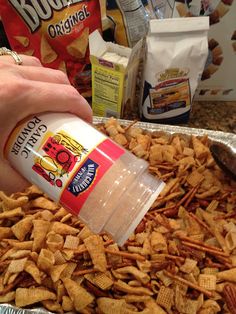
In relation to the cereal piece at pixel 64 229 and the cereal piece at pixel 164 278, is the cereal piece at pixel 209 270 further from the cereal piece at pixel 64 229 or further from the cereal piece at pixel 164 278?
the cereal piece at pixel 64 229

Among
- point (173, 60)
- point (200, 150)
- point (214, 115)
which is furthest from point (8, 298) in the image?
point (214, 115)

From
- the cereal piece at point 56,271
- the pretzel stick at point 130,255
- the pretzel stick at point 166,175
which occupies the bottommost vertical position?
the pretzel stick at point 130,255

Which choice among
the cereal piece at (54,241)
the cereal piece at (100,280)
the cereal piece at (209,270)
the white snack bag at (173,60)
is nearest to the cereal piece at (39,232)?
the cereal piece at (54,241)

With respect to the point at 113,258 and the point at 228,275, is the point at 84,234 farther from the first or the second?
the point at 228,275

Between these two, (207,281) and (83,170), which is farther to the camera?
(207,281)

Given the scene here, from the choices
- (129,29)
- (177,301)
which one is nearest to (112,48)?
(129,29)

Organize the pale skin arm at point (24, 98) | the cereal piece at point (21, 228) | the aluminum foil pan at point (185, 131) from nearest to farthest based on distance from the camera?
the pale skin arm at point (24, 98), the cereal piece at point (21, 228), the aluminum foil pan at point (185, 131)
